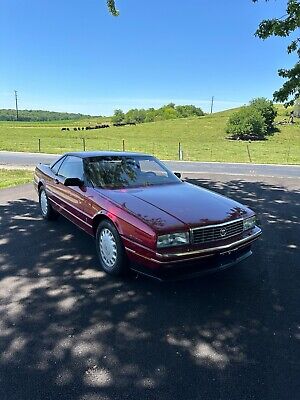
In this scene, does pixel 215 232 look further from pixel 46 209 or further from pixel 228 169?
pixel 228 169

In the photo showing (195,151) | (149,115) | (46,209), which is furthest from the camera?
(149,115)

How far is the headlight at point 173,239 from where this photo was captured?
3211 mm

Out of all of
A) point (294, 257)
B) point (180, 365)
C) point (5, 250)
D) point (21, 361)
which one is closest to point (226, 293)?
point (180, 365)

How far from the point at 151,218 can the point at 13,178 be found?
894cm

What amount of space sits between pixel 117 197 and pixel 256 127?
50106 mm

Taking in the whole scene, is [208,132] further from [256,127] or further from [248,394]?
[248,394]

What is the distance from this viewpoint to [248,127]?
49500 millimetres

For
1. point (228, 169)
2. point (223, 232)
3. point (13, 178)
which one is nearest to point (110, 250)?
point (223, 232)

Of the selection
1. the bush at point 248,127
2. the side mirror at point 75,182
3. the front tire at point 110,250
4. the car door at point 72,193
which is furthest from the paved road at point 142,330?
the bush at point 248,127

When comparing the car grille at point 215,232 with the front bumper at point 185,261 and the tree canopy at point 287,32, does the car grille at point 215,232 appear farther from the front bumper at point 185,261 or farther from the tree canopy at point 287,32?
the tree canopy at point 287,32

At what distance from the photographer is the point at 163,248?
3215 mm

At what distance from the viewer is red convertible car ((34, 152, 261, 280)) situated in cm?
327

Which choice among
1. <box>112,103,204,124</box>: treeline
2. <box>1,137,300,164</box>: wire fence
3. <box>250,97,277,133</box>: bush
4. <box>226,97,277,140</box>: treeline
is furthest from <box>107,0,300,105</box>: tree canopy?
<box>112,103,204,124</box>: treeline

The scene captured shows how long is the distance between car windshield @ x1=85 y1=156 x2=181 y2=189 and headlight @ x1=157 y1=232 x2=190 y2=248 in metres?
1.37
